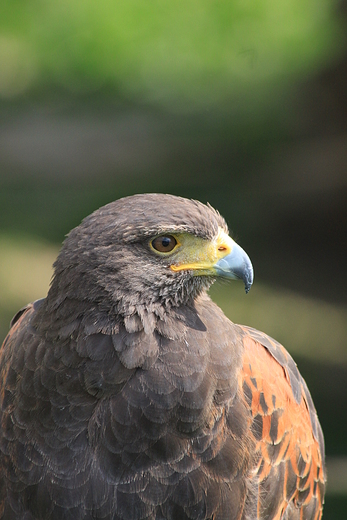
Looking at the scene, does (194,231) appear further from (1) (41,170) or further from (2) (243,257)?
(1) (41,170)

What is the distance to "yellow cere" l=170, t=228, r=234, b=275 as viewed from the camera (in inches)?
112

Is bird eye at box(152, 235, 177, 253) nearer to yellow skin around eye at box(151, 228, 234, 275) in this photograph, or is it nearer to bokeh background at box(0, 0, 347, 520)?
yellow skin around eye at box(151, 228, 234, 275)

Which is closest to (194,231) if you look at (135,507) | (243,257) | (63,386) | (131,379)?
(243,257)

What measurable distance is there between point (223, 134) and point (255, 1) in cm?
473

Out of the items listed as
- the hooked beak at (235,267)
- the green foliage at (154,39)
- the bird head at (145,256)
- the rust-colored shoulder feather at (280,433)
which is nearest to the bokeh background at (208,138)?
the green foliage at (154,39)

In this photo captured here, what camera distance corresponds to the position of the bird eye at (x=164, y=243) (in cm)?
282

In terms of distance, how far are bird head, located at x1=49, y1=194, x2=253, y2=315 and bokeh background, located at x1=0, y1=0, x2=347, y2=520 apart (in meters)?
2.49

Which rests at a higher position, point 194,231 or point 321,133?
point 321,133

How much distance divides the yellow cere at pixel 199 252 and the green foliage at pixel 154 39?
2562mm

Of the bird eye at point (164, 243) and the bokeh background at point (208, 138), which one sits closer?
the bird eye at point (164, 243)

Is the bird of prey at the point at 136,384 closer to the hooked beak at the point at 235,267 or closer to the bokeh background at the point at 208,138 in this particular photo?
the hooked beak at the point at 235,267

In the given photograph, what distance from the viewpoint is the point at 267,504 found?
319 centimetres

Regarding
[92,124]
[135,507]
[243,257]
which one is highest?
[92,124]

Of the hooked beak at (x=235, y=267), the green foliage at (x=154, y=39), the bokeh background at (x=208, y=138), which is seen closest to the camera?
the hooked beak at (x=235, y=267)
